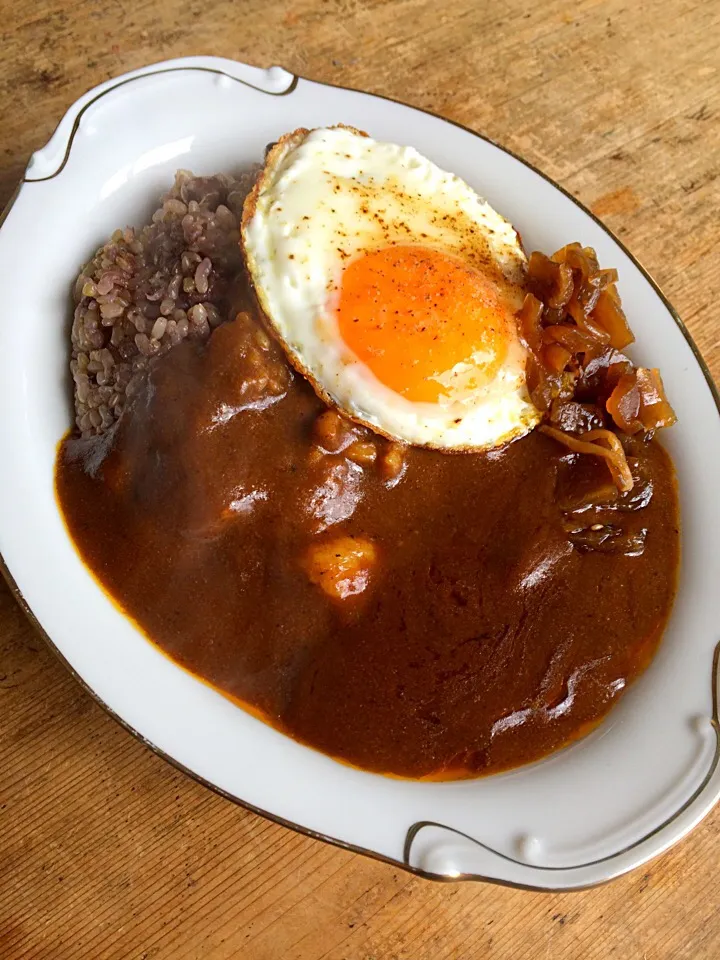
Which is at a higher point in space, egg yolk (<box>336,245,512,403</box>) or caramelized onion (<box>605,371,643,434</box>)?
egg yolk (<box>336,245,512,403</box>)

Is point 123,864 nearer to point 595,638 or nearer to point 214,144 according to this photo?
point 595,638

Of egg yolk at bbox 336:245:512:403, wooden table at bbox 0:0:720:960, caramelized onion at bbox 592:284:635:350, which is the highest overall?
egg yolk at bbox 336:245:512:403

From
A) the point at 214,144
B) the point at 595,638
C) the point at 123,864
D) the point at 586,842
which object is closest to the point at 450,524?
the point at 595,638

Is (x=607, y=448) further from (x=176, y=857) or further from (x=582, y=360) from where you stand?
(x=176, y=857)

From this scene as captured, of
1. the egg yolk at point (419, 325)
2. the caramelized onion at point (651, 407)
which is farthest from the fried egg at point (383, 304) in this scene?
the caramelized onion at point (651, 407)

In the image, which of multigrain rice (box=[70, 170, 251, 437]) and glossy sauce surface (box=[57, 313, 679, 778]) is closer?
glossy sauce surface (box=[57, 313, 679, 778])

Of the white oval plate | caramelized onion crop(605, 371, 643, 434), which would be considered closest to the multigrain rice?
the white oval plate

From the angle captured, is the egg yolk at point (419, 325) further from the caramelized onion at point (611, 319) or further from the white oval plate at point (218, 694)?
the white oval plate at point (218, 694)

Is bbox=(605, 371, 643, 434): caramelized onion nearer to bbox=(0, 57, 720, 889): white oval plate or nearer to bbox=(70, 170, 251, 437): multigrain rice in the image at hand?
bbox=(0, 57, 720, 889): white oval plate
